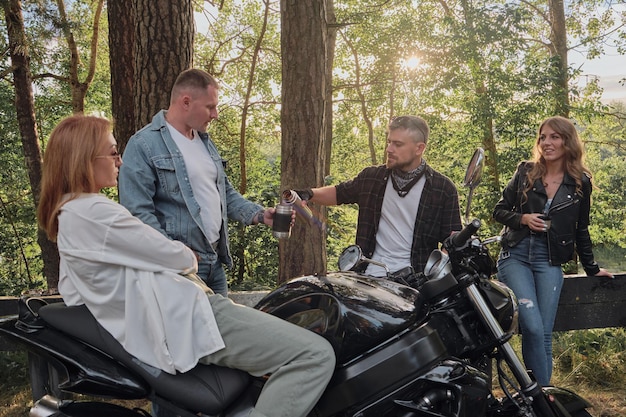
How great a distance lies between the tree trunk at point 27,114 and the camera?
31.1 ft

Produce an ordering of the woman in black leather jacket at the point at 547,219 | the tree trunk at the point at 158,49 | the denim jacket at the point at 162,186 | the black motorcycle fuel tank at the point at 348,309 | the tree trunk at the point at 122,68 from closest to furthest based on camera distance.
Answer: the black motorcycle fuel tank at the point at 348,309, the denim jacket at the point at 162,186, the woman in black leather jacket at the point at 547,219, the tree trunk at the point at 158,49, the tree trunk at the point at 122,68

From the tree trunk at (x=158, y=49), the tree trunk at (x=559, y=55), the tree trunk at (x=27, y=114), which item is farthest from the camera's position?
the tree trunk at (x=559, y=55)

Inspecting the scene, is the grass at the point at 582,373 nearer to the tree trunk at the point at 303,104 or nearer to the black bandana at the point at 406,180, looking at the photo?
the black bandana at the point at 406,180

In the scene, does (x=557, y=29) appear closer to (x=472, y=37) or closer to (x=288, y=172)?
(x=472, y=37)

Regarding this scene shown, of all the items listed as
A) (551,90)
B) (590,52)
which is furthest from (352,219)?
(590,52)

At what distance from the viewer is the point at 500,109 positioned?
43.8ft

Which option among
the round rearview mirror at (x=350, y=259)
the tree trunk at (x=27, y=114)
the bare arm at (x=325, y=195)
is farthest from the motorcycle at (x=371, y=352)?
the tree trunk at (x=27, y=114)

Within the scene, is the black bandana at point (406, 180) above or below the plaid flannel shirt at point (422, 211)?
above

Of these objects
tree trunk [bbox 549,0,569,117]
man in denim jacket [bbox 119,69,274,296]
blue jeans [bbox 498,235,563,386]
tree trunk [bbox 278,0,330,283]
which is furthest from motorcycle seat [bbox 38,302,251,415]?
tree trunk [bbox 549,0,569,117]

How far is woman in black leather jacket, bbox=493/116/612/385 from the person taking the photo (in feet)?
12.6

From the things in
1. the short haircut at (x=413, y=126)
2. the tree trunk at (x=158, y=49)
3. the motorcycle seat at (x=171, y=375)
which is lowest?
the motorcycle seat at (x=171, y=375)

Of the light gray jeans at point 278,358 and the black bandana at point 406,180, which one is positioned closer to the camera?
the light gray jeans at point 278,358

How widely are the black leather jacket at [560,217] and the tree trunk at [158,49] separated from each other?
2.76 metres

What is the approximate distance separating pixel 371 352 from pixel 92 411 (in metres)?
1.12
